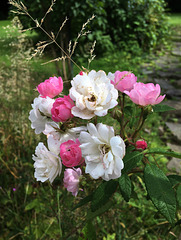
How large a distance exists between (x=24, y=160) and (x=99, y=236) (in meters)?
0.76

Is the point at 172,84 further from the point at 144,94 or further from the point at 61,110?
the point at 61,110

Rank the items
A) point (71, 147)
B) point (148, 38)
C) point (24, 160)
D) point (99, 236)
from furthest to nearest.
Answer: point (148, 38), point (24, 160), point (99, 236), point (71, 147)

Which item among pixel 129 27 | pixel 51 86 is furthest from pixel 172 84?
pixel 51 86

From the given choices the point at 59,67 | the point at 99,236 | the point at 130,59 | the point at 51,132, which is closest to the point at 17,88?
the point at 59,67

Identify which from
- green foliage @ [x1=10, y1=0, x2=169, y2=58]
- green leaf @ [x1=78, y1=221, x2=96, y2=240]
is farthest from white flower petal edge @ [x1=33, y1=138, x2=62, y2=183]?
green foliage @ [x1=10, y1=0, x2=169, y2=58]

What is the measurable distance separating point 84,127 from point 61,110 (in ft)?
0.25

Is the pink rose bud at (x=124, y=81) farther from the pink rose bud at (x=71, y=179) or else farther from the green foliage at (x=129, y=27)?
the green foliage at (x=129, y=27)

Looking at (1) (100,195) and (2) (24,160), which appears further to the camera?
(2) (24,160)

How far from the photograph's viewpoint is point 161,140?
251 cm

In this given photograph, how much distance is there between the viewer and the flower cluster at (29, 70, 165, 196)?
593 mm

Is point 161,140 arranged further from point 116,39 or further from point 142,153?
point 116,39

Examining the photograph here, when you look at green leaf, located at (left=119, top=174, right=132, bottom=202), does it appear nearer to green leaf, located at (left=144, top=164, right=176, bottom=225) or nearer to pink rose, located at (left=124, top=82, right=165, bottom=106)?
green leaf, located at (left=144, top=164, right=176, bottom=225)

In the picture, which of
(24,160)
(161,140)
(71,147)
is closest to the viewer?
(71,147)

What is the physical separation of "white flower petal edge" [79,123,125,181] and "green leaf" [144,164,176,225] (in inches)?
4.3
